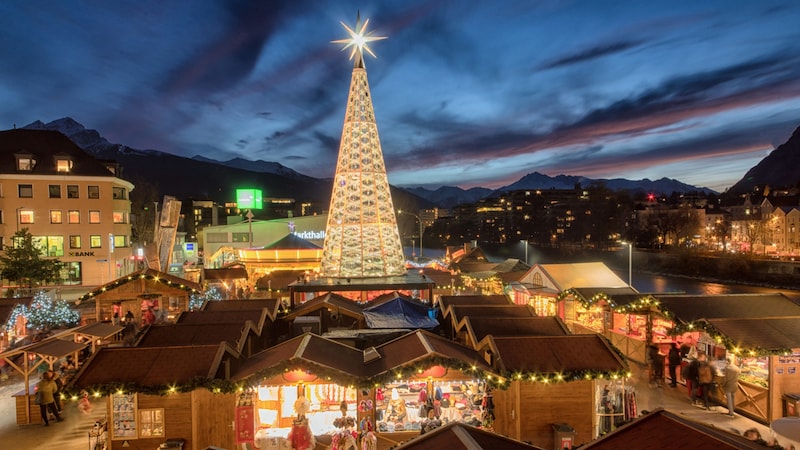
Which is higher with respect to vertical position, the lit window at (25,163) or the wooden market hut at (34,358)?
the lit window at (25,163)

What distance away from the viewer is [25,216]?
96.4ft

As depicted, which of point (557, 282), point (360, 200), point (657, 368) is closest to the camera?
point (657, 368)

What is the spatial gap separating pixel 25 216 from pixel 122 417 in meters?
28.3

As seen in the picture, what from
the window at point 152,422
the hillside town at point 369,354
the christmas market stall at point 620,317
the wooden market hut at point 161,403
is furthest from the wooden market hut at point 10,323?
the christmas market stall at point 620,317

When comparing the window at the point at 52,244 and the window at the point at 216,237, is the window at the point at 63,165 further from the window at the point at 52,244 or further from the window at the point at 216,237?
the window at the point at 216,237

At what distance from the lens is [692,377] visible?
11312mm

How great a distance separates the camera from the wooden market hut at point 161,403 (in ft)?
26.7

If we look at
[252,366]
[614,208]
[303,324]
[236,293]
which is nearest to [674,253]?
[614,208]

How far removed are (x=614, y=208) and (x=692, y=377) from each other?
80.2 metres

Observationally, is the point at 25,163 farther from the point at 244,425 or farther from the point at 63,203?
the point at 244,425

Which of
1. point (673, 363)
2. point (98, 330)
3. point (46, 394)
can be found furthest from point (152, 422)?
point (673, 363)

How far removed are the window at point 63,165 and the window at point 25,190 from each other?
186 cm

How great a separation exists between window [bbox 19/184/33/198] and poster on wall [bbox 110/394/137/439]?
28.2 meters

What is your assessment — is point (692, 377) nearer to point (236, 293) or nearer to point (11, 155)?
point (236, 293)
